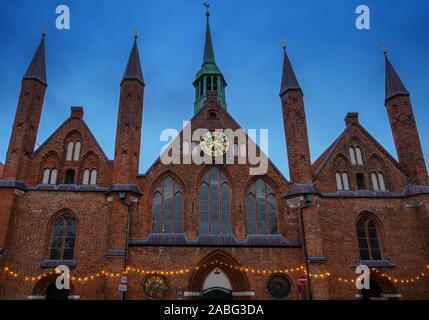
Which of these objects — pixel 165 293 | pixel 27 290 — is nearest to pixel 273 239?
pixel 165 293

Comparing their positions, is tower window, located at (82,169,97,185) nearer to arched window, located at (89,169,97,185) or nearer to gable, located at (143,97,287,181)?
arched window, located at (89,169,97,185)

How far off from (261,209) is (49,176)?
13153mm

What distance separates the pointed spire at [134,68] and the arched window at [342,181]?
14695mm

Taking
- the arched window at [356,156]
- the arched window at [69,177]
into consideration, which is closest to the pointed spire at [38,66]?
the arched window at [69,177]

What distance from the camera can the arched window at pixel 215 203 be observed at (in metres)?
21.9

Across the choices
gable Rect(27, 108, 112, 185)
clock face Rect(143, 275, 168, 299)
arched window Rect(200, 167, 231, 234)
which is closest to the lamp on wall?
clock face Rect(143, 275, 168, 299)

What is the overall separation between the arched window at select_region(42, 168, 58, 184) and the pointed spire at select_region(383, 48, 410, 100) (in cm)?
2309

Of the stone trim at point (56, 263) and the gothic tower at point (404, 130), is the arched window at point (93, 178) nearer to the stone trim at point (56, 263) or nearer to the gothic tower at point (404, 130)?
the stone trim at point (56, 263)

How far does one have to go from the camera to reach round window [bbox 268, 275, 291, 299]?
65.7 ft

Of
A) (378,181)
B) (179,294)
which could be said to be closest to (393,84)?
(378,181)

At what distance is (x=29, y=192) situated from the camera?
21109 mm

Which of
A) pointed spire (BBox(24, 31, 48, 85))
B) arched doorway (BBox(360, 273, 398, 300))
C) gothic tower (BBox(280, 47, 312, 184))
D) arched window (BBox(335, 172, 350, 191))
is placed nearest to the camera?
arched doorway (BBox(360, 273, 398, 300))

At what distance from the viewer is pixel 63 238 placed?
20641mm

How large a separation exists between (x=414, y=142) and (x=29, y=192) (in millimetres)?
24314
